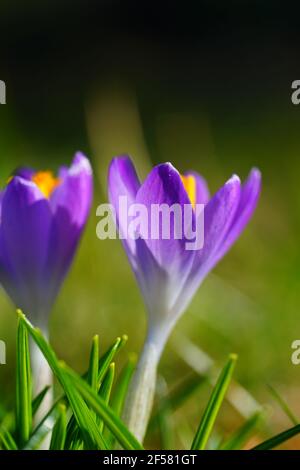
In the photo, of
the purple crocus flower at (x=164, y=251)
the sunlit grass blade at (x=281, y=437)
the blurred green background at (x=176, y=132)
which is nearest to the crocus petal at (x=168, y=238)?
the purple crocus flower at (x=164, y=251)

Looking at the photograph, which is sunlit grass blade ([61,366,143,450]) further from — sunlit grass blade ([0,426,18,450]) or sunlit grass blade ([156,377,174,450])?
sunlit grass blade ([156,377,174,450])

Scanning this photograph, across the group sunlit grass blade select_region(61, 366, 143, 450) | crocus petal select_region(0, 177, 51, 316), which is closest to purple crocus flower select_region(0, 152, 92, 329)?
crocus petal select_region(0, 177, 51, 316)

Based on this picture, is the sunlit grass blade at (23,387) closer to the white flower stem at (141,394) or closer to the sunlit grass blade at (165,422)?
the white flower stem at (141,394)

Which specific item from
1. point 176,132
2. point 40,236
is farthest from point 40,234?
point 176,132

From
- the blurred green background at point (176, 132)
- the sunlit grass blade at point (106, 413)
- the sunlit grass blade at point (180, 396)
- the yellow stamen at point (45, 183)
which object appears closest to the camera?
the sunlit grass blade at point (106, 413)

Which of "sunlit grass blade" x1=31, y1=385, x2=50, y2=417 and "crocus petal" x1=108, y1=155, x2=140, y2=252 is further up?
"crocus petal" x1=108, y1=155, x2=140, y2=252

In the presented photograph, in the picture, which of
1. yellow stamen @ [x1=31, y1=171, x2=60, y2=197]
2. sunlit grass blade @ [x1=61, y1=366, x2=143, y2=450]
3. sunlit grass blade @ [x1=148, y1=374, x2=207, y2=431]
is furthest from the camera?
sunlit grass blade @ [x1=148, y1=374, x2=207, y2=431]

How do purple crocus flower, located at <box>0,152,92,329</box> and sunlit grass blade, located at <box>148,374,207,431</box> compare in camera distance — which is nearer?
purple crocus flower, located at <box>0,152,92,329</box>
